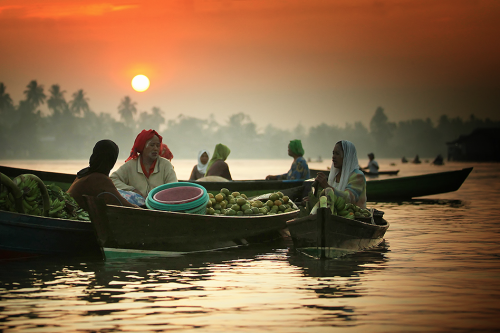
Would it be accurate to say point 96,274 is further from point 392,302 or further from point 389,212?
point 389,212

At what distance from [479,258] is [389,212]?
777 centimetres

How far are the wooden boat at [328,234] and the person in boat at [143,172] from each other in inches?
83.4

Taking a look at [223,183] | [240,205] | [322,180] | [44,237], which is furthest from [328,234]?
[223,183]

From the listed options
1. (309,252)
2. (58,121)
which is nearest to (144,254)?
(309,252)

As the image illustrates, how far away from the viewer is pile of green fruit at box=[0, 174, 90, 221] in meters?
7.76

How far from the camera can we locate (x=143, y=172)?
9148 mm

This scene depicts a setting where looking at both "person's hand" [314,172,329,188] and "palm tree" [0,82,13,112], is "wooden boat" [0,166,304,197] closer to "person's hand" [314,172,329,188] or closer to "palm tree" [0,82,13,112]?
"person's hand" [314,172,329,188]

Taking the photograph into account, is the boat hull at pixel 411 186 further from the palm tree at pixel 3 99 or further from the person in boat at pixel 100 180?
the palm tree at pixel 3 99

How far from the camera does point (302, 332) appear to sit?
4820 mm

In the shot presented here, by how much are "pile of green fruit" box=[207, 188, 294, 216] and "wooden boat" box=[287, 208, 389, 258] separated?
140 centimetres

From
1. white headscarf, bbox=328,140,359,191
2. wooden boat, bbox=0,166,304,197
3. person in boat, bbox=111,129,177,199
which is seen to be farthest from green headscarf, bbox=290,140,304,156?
white headscarf, bbox=328,140,359,191

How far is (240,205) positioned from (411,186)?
12.0 m

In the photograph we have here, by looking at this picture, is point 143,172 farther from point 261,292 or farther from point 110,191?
point 261,292

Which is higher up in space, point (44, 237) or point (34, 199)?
point (34, 199)
